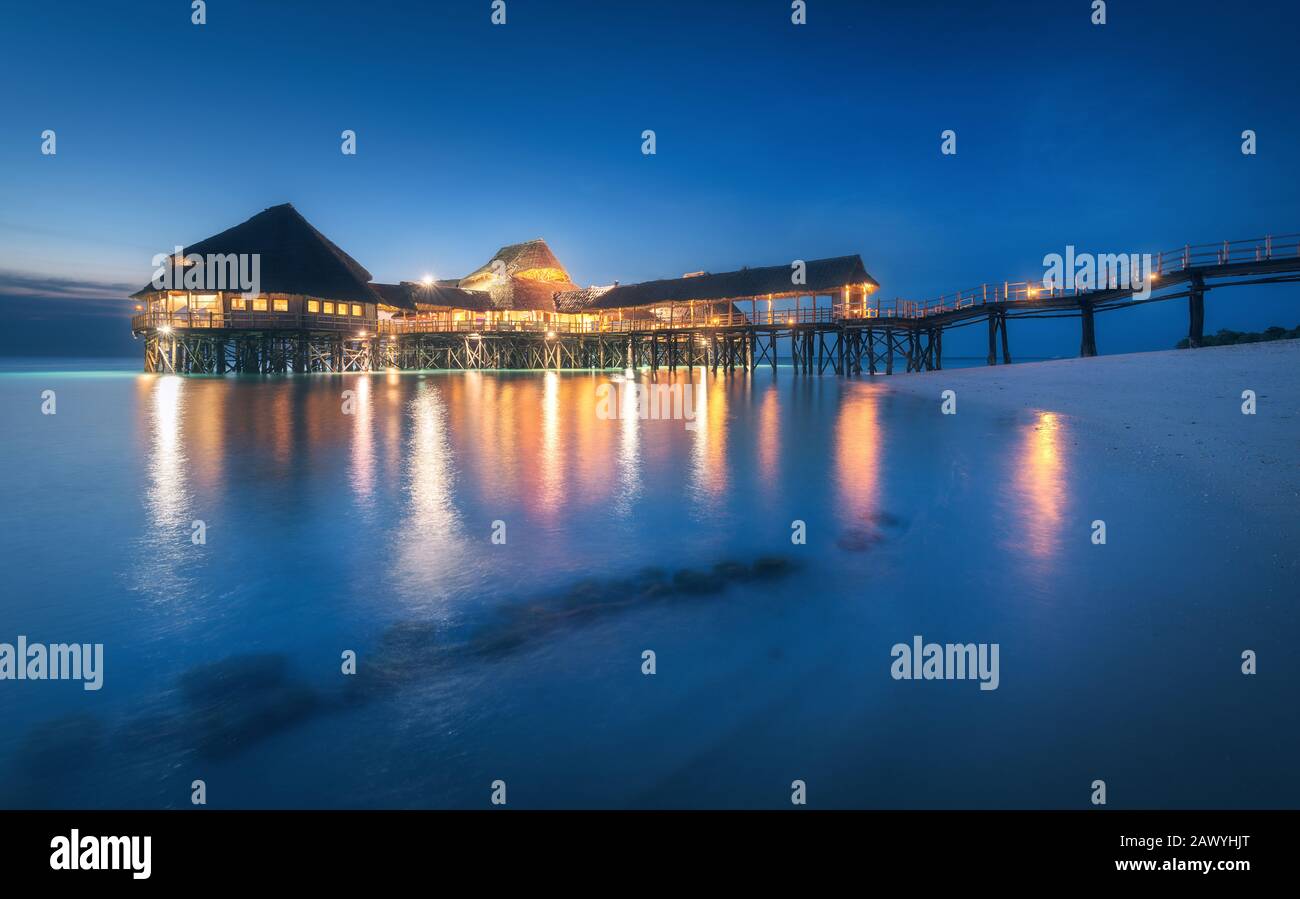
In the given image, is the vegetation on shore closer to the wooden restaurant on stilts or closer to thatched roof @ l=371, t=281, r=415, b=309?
the wooden restaurant on stilts

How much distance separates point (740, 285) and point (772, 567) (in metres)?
40.3

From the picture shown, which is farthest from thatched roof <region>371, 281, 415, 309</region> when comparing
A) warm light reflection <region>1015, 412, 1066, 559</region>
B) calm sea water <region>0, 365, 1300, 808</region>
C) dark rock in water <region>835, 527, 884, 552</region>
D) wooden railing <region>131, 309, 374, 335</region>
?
dark rock in water <region>835, 527, 884, 552</region>

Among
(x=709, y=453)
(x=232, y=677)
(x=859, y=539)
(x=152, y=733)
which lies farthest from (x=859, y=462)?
(x=152, y=733)

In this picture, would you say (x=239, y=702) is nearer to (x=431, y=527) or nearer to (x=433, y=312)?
(x=431, y=527)

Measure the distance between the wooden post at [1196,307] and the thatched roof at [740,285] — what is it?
16.9 meters

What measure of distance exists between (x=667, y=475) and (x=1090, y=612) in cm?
631

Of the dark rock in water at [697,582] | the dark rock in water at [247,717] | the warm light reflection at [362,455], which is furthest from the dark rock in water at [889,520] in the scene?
the warm light reflection at [362,455]

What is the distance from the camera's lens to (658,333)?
45812 mm

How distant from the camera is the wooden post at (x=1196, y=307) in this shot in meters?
23.0

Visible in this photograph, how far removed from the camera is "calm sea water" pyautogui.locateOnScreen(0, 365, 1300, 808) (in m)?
3.04

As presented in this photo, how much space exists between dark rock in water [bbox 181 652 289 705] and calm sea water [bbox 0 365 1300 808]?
0.02m

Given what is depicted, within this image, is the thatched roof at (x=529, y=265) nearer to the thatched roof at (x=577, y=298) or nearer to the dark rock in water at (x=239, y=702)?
the thatched roof at (x=577, y=298)

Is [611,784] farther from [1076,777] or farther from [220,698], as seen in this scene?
[220,698]

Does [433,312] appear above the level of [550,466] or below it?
above
